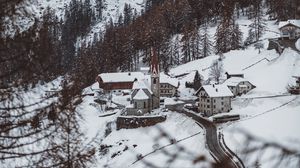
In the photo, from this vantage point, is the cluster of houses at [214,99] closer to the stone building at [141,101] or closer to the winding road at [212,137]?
the winding road at [212,137]

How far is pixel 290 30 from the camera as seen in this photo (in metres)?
55.4

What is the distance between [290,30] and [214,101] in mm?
26275

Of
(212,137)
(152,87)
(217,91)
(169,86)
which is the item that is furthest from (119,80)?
(212,137)

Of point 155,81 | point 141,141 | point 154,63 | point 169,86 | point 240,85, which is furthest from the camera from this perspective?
point 169,86

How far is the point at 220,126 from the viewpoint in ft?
102

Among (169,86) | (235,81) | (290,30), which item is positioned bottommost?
(169,86)

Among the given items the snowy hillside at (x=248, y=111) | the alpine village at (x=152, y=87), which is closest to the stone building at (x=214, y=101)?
the alpine village at (x=152, y=87)

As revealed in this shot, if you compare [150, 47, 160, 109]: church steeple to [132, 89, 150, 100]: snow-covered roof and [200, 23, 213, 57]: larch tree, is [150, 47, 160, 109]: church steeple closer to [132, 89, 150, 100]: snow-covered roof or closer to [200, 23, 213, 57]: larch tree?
[132, 89, 150, 100]: snow-covered roof

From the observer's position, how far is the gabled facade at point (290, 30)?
55375mm

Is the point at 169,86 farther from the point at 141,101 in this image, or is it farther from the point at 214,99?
the point at 214,99

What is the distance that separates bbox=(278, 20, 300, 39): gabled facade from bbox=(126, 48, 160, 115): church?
24.3 meters

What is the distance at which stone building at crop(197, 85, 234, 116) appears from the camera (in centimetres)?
3606

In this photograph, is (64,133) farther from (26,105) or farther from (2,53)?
(2,53)

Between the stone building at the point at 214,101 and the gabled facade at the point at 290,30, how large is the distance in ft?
78.0
